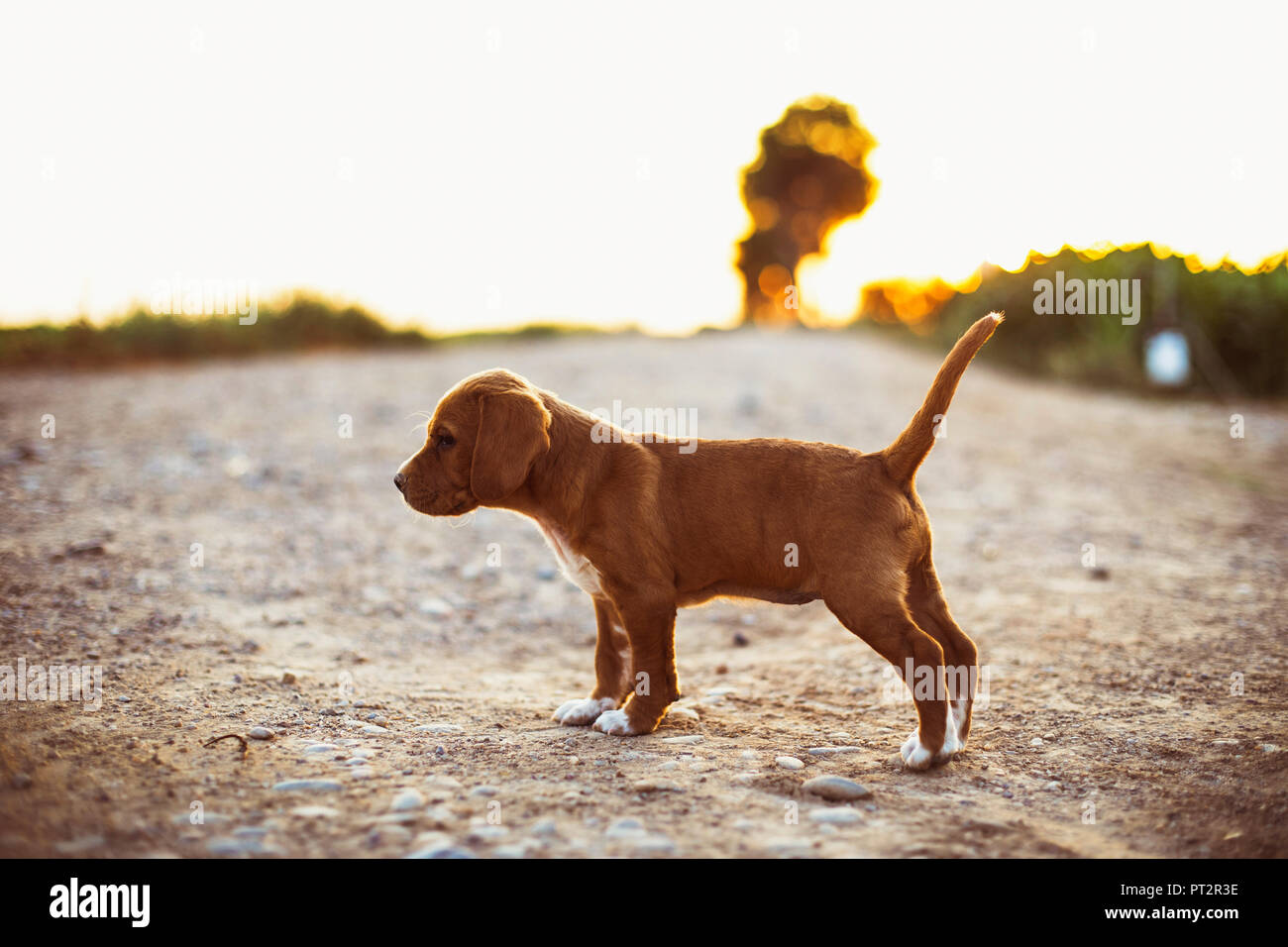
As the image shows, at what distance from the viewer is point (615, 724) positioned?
421 cm

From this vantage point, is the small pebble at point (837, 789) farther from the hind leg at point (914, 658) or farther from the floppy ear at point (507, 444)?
the floppy ear at point (507, 444)

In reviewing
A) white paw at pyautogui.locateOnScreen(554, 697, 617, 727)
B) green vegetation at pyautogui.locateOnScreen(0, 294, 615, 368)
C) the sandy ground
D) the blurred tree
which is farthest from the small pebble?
the blurred tree

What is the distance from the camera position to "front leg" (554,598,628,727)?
14.9 ft

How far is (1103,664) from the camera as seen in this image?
5207 mm

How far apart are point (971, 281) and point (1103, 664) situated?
75.6ft

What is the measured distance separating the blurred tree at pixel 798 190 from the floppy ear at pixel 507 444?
4378 cm

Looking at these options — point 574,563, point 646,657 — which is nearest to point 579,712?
point 646,657

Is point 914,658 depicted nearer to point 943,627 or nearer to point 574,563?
point 943,627

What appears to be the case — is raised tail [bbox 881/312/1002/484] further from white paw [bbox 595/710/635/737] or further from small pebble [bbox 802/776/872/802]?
white paw [bbox 595/710/635/737]

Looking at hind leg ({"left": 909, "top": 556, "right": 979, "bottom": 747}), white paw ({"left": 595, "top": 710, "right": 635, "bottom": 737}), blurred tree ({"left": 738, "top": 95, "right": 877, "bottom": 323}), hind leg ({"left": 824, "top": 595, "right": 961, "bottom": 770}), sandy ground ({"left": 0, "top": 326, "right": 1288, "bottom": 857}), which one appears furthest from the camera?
blurred tree ({"left": 738, "top": 95, "right": 877, "bottom": 323})

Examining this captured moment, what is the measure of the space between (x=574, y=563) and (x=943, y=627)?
1662 mm

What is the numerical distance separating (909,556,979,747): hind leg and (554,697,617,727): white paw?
59.6 inches
